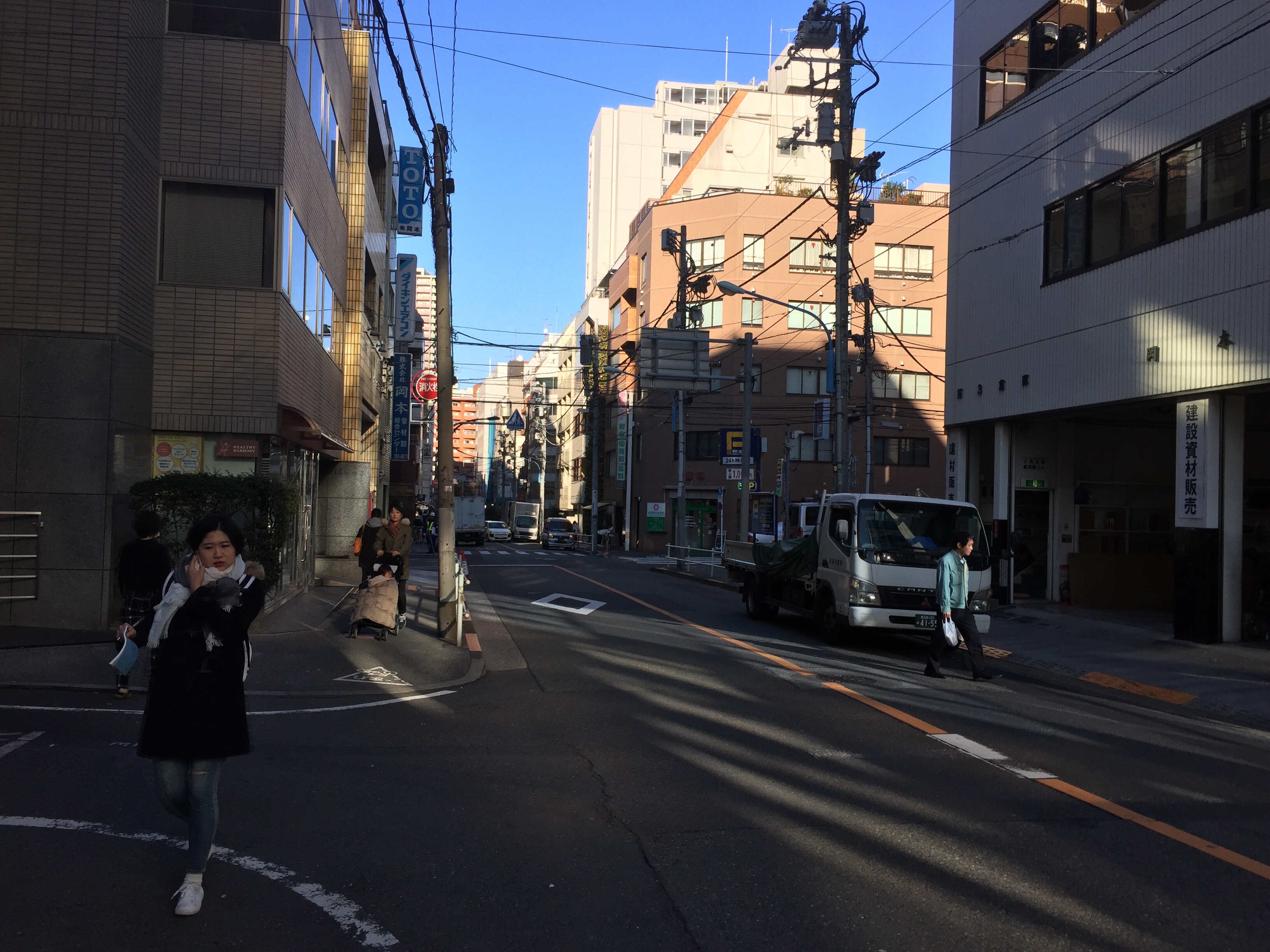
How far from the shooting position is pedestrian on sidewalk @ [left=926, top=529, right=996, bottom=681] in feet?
40.4

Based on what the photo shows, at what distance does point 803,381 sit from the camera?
2285 inches

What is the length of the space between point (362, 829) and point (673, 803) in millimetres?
1883

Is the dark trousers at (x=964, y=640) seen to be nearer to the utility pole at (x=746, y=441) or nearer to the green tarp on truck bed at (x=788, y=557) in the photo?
the green tarp on truck bed at (x=788, y=557)

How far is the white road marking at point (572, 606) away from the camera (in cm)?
2020

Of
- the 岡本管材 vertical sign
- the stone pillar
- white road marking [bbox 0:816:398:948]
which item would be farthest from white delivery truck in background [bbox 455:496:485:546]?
white road marking [bbox 0:816:398:948]

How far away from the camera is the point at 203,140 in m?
15.4

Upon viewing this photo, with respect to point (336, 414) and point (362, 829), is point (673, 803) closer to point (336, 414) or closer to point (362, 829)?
point (362, 829)

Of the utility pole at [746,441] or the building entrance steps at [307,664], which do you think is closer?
the building entrance steps at [307,664]

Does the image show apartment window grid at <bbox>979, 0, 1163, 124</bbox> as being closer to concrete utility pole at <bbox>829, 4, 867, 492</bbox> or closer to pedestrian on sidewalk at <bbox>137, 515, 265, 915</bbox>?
concrete utility pole at <bbox>829, 4, 867, 492</bbox>

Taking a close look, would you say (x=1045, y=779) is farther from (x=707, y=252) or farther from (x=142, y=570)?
(x=707, y=252)

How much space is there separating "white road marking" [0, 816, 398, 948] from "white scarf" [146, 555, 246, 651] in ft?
4.05

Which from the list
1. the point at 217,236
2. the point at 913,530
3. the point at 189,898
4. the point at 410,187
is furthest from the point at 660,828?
the point at 410,187

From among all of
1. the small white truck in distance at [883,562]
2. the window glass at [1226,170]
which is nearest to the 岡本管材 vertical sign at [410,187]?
the small white truck in distance at [883,562]

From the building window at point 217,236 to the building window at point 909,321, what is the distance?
153 ft
